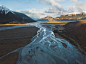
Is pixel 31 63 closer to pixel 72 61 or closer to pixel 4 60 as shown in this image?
pixel 4 60

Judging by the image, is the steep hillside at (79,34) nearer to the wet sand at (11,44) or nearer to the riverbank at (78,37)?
the riverbank at (78,37)

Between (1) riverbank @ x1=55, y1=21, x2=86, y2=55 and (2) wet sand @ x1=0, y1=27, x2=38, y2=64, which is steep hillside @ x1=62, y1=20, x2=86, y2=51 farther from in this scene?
(2) wet sand @ x1=0, y1=27, x2=38, y2=64

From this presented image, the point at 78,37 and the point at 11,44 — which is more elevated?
the point at 78,37

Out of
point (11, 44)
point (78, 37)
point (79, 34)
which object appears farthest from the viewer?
point (79, 34)

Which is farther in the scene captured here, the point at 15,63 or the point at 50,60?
the point at 50,60

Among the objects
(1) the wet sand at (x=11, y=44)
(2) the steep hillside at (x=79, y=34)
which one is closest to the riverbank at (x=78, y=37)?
(2) the steep hillside at (x=79, y=34)

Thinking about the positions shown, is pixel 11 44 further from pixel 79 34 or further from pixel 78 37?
pixel 79 34

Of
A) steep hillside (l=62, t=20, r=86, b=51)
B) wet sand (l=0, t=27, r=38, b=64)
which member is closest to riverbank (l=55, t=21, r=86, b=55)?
steep hillside (l=62, t=20, r=86, b=51)

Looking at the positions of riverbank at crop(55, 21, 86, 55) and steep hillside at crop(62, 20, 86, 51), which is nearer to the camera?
riverbank at crop(55, 21, 86, 55)

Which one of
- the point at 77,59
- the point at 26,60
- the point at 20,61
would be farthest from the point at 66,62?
the point at 20,61

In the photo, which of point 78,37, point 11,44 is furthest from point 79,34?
point 11,44

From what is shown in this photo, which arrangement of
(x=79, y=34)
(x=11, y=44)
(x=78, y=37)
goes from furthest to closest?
(x=79, y=34)
(x=78, y=37)
(x=11, y=44)
